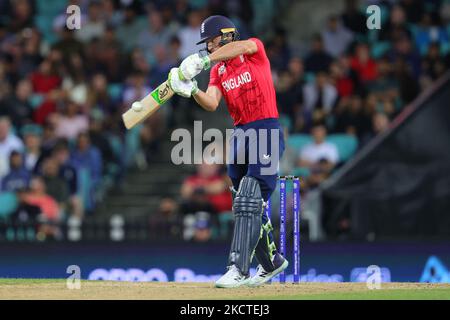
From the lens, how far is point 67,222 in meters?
15.5

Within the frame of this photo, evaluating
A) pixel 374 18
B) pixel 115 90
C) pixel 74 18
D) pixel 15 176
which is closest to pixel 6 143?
pixel 15 176

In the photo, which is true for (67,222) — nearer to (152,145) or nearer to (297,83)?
(152,145)

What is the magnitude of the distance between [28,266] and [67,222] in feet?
2.61

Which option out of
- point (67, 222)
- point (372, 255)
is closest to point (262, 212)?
point (372, 255)

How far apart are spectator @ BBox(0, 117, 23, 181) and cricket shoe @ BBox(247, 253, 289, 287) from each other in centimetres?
710

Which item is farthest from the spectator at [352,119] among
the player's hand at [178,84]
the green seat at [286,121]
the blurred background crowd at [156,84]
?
the player's hand at [178,84]

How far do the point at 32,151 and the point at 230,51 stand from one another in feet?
25.2

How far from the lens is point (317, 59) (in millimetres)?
17891

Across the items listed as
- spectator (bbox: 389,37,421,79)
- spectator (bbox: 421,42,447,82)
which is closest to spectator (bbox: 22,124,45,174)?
spectator (bbox: 389,37,421,79)

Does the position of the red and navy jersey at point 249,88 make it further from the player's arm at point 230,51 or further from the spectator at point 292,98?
the spectator at point 292,98

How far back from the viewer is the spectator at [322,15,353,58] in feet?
59.8

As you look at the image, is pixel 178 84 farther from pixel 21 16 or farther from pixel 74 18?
pixel 21 16

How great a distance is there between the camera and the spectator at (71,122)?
57.6 feet
